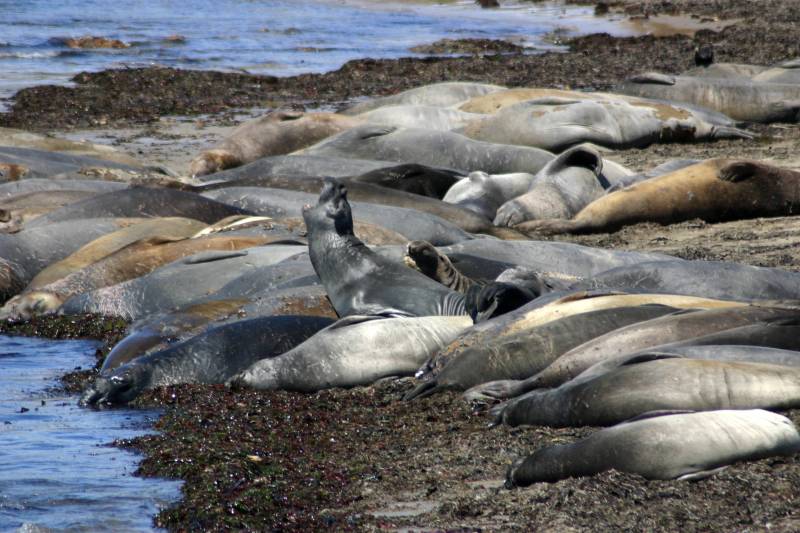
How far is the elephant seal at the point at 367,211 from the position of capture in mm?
8414

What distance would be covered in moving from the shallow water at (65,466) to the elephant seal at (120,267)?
136cm

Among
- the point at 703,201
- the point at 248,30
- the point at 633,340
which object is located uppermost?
the point at 633,340

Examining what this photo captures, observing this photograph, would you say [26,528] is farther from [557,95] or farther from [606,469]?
[557,95]

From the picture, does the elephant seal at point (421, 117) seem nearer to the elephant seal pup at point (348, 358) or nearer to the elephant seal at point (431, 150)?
the elephant seal at point (431, 150)

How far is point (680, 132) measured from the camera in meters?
12.6

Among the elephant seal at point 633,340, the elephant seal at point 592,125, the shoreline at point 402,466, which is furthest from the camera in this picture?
the elephant seal at point 592,125

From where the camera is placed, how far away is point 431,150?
11.5 metres

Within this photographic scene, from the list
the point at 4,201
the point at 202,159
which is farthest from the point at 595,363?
the point at 202,159

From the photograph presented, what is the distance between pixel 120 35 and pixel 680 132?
2000 cm

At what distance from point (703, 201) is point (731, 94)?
5.10m

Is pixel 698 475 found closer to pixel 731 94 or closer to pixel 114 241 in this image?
pixel 114 241

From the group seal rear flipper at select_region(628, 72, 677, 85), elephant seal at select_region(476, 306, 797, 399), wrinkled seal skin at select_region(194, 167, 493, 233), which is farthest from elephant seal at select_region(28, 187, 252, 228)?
seal rear flipper at select_region(628, 72, 677, 85)

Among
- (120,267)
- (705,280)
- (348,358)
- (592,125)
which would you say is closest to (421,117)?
(592,125)

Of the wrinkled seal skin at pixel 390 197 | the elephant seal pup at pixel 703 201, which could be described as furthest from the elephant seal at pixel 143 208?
the elephant seal pup at pixel 703 201
